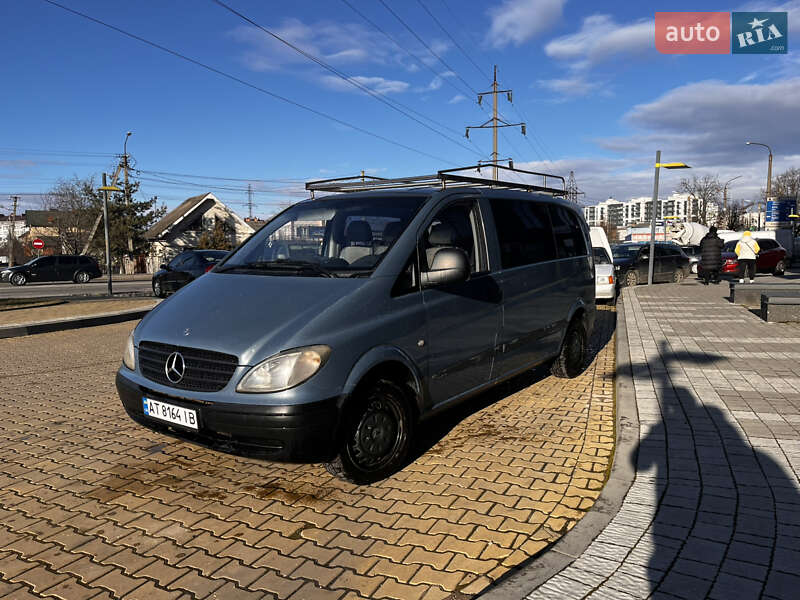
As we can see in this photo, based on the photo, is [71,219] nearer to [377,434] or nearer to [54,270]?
[54,270]

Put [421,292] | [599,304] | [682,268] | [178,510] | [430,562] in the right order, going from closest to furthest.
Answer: [430,562], [178,510], [421,292], [599,304], [682,268]

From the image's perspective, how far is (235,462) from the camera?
4391mm

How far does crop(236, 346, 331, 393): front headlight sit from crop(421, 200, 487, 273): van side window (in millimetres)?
1243

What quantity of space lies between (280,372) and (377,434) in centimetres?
86

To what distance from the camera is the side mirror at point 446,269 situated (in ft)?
13.4

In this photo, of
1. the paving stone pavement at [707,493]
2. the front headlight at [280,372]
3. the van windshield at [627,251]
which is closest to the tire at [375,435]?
the front headlight at [280,372]

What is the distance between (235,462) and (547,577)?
8.46 ft

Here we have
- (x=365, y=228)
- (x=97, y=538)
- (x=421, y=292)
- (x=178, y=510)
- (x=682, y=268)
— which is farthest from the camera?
(x=682, y=268)

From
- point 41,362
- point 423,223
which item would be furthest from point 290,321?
point 41,362

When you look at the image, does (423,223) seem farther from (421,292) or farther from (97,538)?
(97,538)

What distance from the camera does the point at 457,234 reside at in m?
4.62

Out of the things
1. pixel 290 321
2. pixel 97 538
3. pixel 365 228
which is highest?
pixel 365 228

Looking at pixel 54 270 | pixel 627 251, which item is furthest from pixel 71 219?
pixel 627 251

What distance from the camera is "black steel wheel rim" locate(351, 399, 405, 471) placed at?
3.66 m
